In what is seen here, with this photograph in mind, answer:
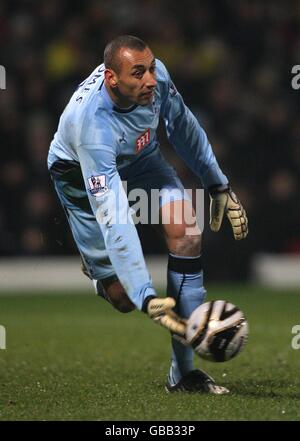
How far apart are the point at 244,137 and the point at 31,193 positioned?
2.65 meters

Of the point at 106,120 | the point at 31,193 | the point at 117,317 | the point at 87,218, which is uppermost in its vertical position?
the point at 106,120

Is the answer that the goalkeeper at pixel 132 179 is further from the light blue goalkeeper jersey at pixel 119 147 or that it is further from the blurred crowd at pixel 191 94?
the blurred crowd at pixel 191 94

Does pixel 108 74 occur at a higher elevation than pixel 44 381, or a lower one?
higher

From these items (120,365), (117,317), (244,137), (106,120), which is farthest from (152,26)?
(106,120)

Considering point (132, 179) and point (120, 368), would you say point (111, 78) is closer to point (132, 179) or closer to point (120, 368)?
point (132, 179)

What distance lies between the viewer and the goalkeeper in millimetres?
5609

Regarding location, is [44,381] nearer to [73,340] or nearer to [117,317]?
[73,340]

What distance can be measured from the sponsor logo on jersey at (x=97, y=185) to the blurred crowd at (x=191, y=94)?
6713mm

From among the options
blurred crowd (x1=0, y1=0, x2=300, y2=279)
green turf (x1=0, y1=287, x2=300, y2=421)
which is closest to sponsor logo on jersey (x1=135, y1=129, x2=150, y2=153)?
green turf (x1=0, y1=287, x2=300, y2=421)

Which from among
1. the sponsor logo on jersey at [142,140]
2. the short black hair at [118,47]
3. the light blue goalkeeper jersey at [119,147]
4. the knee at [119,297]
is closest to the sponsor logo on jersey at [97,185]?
the light blue goalkeeper jersey at [119,147]

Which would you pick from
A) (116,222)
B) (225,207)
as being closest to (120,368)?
(225,207)

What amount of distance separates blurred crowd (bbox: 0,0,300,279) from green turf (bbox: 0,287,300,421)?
4.35 feet

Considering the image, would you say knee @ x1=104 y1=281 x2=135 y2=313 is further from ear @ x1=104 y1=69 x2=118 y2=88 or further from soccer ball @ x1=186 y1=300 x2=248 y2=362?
ear @ x1=104 y1=69 x2=118 y2=88

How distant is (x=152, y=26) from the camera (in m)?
14.4
